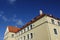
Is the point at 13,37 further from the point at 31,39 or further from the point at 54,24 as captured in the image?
the point at 54,24

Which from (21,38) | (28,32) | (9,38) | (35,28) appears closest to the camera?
(35,28)

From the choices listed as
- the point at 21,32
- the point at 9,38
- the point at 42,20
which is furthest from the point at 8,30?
the point at 42,20

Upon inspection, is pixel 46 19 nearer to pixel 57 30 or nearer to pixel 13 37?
pixel 57 30

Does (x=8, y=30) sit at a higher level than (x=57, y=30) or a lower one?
higher

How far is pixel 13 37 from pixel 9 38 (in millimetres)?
1818

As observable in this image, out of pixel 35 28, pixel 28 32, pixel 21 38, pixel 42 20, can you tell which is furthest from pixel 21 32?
pixel 42 20

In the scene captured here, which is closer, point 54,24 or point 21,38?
point 54,24

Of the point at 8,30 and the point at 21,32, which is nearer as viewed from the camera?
the point at 21,32

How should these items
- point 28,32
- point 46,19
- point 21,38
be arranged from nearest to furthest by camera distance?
point 46,19, point 28,32, point 21,38

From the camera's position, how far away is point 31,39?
42562 millimetres

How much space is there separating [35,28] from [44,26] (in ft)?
15.0

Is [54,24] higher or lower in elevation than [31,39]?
higher

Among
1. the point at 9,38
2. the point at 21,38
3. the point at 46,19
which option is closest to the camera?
the point at 46,19

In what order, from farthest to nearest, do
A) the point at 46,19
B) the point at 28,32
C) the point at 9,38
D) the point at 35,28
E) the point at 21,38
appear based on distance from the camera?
the point at 9,38 → the point at 21,38 → the point at 28,32 → the point at 35,28 → the point at 46,19
